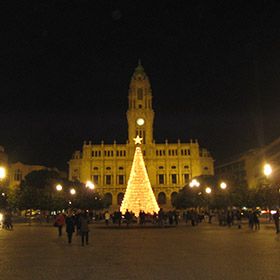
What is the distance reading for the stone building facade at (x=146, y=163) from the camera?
11444 cm

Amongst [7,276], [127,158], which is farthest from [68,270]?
[127,158]

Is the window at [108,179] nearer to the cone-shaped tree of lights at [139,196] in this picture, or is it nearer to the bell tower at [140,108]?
the bell tower at [140,108]

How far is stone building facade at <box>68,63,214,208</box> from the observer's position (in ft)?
375

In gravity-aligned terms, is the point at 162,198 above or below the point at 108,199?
above

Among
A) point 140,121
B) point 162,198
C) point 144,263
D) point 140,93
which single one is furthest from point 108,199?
point 144,263

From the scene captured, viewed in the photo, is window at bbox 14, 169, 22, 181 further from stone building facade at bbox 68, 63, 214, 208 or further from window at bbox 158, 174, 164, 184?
window at bbox 158, 174, 164, 184

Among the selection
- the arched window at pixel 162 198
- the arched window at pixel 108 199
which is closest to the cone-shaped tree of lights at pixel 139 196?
the arched window at pixel 108 199

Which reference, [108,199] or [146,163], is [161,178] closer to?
[146,163]

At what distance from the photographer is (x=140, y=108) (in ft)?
398

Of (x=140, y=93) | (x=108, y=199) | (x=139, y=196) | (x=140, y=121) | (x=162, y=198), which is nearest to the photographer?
(x=139, y=196)

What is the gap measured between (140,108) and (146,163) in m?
17.0

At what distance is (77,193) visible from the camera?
218 ft

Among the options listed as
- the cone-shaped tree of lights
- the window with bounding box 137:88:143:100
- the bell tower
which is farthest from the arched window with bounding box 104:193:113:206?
the cone-shaped tree of lights

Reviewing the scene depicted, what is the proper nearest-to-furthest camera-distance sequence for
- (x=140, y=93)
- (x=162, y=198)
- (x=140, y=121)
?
(x=162, y=198)
(x=140, y=121)
(x=140, y=93)
